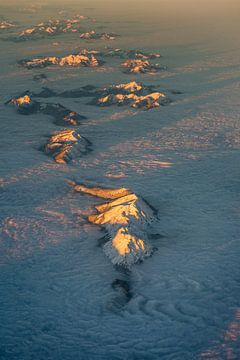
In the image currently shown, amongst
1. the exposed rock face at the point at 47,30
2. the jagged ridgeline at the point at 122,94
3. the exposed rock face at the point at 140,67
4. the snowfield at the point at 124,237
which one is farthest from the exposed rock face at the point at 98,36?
the snowfield at the point at 124,237

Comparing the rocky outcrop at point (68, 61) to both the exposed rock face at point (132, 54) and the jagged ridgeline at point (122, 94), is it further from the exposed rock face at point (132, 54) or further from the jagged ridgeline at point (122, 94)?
the jagged ridgeline at point (122, 94)

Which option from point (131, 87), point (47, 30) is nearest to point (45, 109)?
point (131, 87)

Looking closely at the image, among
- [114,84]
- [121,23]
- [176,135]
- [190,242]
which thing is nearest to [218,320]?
[190,242]

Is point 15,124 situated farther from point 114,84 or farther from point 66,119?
point 114,84

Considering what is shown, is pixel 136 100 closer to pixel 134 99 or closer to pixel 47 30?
pixel 134 99

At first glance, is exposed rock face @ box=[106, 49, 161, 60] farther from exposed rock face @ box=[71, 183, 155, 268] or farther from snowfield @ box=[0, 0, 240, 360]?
exposed rock face @ box=[71, 183, 155, 268]

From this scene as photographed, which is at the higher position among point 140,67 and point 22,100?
point 140,67
